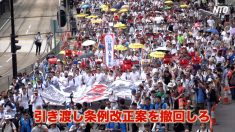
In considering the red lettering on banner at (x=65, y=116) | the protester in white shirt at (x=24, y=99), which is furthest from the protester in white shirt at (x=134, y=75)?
the red lettering on banner at (x=65, y=116)

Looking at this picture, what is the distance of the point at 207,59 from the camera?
→ 33.8 meters

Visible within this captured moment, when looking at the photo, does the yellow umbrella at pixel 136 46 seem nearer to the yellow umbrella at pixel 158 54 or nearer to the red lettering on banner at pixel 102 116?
the yellow umbrella at pixel 158 54

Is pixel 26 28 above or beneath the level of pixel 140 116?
beneath

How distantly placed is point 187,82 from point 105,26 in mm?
18985

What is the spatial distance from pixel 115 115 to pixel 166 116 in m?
1.74

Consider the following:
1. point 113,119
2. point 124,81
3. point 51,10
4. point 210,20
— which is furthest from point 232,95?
point 51,10

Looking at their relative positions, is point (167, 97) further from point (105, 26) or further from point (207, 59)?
point (105, 26)

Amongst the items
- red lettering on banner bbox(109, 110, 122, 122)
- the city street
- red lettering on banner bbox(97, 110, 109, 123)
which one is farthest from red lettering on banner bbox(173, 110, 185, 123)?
the city street

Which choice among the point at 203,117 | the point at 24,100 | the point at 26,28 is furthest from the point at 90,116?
the point at 26,28

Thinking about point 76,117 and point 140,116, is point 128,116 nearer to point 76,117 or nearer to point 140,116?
point 140,116

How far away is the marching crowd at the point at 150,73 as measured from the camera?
25.5 metres

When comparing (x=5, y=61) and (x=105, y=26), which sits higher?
(x=105, y=26)

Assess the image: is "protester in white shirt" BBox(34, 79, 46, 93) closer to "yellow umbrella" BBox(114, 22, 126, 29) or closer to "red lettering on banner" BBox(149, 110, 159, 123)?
"red lettering on banner" BBox(149, 110, 159, 123)

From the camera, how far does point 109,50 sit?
107ft
